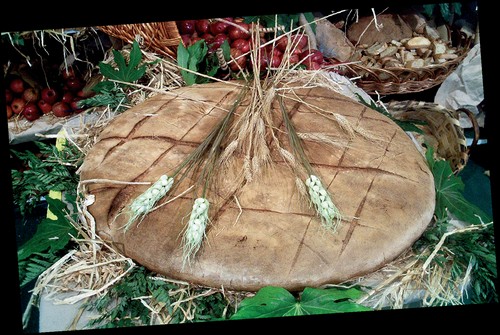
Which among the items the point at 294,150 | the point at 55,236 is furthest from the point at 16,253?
the point at 294,150

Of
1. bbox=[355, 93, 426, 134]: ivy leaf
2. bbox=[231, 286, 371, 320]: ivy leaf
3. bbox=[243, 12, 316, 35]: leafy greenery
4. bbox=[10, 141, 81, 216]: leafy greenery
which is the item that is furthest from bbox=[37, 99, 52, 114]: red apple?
bbox=[231, 286, 371, 320]: ivy leaf

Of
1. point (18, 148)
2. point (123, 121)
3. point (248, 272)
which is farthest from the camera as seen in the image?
point (18, 148)

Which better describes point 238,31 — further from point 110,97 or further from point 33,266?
point 33,266

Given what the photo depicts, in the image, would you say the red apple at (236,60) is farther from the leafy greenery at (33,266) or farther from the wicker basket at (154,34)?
the leafy greenery at (33,266)

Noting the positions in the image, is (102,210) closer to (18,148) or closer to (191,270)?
(191,270)

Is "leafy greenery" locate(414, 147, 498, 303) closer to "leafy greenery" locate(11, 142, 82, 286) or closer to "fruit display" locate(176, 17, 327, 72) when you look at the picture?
→ "fruit display" locate(176, 17, 327, 72)

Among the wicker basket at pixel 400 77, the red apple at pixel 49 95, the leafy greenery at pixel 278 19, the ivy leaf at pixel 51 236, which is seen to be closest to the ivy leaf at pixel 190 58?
the leafy greenery at pixel 278 19

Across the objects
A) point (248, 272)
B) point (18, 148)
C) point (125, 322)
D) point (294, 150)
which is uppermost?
point (294, 150)
